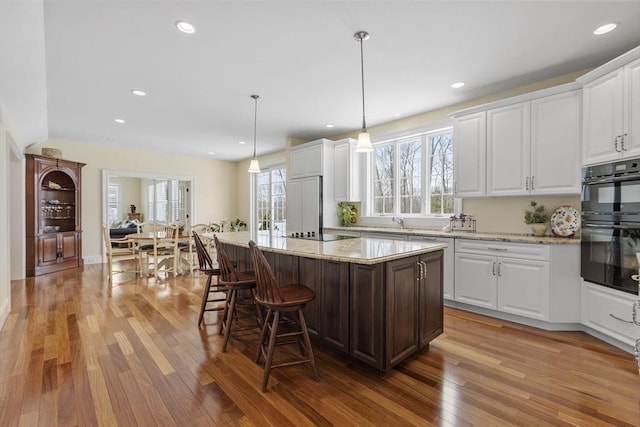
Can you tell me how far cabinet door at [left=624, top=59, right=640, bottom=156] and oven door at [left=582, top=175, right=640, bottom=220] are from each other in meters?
0.24

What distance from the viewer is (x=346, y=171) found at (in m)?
5.32

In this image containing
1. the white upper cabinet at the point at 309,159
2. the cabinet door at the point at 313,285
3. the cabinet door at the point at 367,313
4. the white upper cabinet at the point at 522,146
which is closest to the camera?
the cabinet door at the point at 367,313

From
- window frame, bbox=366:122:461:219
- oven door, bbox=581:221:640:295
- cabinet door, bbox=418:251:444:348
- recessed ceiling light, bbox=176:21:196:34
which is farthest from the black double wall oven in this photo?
recessed ceiling light, bbox=176:21:196:34

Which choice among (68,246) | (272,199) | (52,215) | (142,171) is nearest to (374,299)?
(272,199)

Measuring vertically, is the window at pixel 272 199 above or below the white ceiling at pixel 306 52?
below

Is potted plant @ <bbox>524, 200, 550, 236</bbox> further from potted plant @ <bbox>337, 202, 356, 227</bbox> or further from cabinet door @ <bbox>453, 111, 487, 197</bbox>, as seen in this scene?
potted plant @ <bbox>337, 202, 356, 227</bbox>

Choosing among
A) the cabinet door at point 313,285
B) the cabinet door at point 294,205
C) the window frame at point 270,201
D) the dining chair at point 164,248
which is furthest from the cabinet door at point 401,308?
the window frame at point 270,201

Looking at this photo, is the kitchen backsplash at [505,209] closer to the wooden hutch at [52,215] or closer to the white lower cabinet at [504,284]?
the white lower cabinet at [504,284]

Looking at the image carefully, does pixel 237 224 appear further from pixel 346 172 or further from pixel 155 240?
pixel 346 172

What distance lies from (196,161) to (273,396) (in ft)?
24.5

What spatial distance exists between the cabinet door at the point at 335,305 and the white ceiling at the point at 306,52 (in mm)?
1918

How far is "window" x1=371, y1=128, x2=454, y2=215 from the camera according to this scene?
14.5 ft

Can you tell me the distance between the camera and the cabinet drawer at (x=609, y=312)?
8.13 ft

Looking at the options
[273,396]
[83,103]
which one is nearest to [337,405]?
[273,396]
